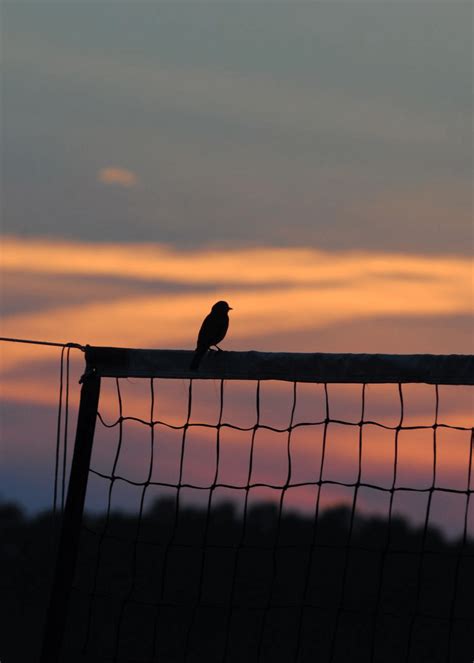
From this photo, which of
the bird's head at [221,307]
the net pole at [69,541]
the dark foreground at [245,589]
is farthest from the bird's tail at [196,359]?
the dark foreground at [245,589]

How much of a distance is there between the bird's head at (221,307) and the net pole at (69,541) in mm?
3688

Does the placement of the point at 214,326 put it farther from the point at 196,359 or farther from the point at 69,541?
the point at 69,541

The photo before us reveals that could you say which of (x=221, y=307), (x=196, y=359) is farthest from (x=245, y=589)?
(x=196, y=359)

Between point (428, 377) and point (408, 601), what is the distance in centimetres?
4096

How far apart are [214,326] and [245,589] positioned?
134 ft

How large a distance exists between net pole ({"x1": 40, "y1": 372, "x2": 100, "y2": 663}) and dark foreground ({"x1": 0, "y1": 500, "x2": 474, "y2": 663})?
102 ft

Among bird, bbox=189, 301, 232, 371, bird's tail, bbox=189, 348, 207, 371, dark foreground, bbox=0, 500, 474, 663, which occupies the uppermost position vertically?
bird, bbox=189, 301, 232, 371

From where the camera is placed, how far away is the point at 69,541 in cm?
709

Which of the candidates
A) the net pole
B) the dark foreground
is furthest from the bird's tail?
the dark foreground

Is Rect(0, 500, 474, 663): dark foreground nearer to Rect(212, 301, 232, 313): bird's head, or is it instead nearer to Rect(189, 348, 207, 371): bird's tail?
Rect(212, 301, 232, 313): bird's head

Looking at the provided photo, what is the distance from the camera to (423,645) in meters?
57.0

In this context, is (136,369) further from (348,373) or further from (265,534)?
(265,534)

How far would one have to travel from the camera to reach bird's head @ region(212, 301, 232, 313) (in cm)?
1082

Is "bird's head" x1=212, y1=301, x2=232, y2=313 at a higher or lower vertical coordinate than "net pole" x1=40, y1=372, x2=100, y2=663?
higher
